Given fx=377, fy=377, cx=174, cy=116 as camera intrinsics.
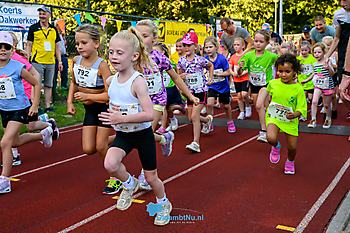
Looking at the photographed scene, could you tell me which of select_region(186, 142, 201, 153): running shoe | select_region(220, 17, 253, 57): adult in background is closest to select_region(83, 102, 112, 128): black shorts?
select_region(186, 142, 201, 153): running shoe

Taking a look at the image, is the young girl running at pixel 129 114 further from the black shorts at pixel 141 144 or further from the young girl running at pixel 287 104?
the young girl running at pixel 287 104

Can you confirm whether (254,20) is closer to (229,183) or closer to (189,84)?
(189,84)

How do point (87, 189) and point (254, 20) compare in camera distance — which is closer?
point (87, 189)

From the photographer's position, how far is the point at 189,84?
7.12m

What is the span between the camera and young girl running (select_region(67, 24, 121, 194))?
15.1 ft

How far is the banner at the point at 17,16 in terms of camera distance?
9.50m

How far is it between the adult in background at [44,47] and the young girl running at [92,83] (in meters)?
5.73

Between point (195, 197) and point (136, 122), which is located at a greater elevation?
point (136, 122)

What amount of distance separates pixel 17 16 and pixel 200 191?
7.60m

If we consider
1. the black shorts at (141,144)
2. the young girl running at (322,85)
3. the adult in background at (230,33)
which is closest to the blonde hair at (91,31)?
the black shorts at (141,144)

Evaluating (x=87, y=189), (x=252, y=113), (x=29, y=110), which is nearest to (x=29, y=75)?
(x=29, y=110)

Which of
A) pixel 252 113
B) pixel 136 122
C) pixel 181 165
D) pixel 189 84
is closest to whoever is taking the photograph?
pixel 136 122

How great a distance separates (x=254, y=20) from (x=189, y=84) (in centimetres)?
2676

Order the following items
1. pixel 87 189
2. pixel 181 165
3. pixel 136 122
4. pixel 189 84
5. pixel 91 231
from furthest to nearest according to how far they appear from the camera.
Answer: pixel 189 84, pixel 181 165, pixel 87 189, pixel 91 231, pixel 136 122
